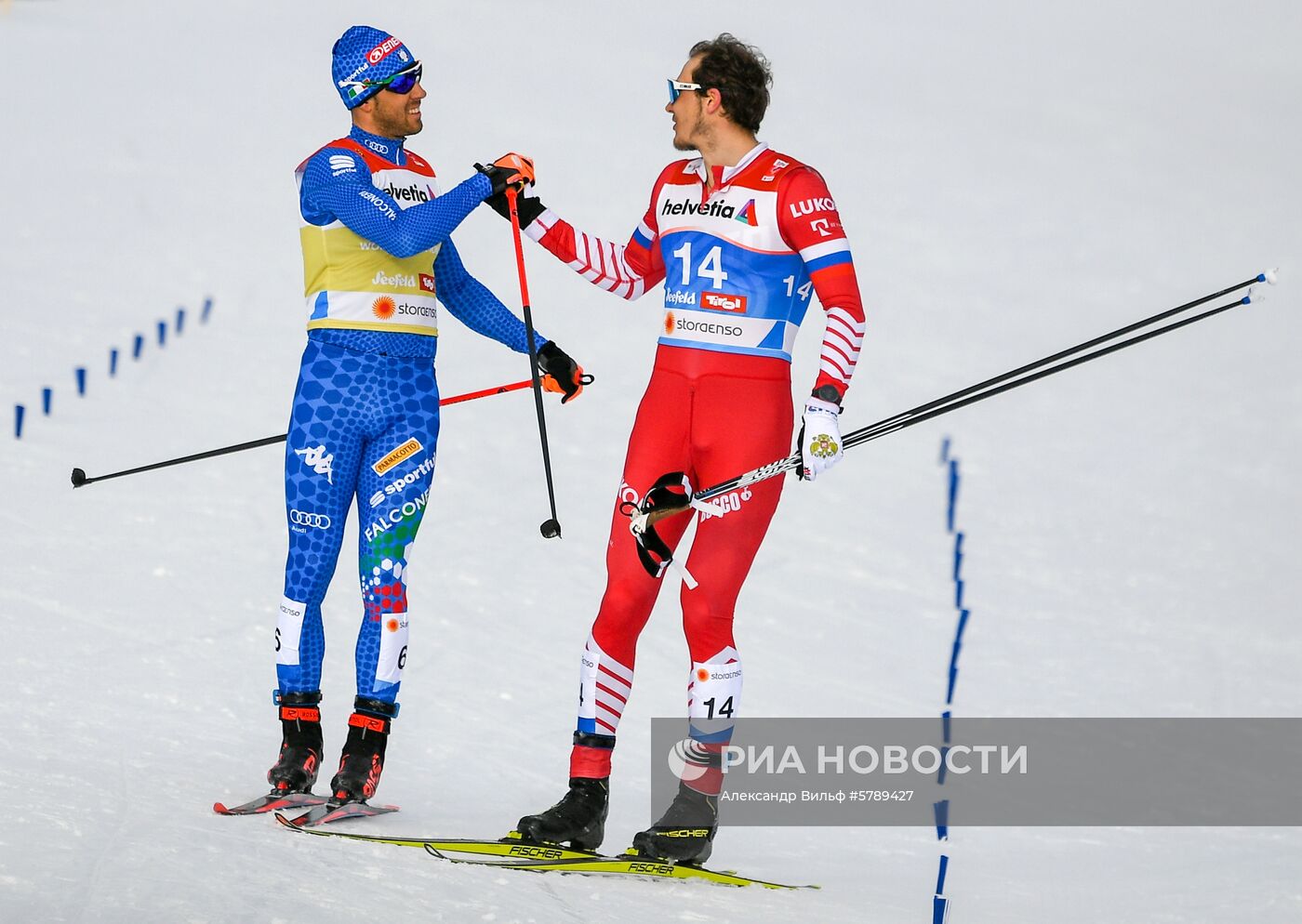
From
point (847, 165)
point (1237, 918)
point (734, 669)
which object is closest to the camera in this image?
point (734, 669)

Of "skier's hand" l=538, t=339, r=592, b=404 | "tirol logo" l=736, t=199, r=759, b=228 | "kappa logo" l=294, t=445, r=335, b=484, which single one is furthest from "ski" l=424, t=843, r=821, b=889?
"tirol logo" l=736, t=199, r=759, b=228

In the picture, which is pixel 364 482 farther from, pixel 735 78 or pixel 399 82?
pixel 735 78

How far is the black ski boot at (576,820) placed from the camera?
216 inches

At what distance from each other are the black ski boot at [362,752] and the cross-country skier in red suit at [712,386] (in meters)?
0.58

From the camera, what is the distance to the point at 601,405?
12.1m

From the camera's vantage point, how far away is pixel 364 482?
5.71m

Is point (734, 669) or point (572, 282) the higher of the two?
point (572, 282)

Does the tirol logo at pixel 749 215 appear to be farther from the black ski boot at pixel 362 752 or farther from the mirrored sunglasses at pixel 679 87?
the black ski boot at pixel 362 752

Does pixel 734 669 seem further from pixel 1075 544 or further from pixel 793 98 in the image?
pixel 793 98

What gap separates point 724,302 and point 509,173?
805 mm

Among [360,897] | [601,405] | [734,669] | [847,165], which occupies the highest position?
[847,165]

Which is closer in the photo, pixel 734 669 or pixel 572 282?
pixel 734 669

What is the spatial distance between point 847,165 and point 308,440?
41.3 feet

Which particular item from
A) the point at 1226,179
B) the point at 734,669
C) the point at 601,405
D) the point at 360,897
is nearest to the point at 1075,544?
the point at 601,405
